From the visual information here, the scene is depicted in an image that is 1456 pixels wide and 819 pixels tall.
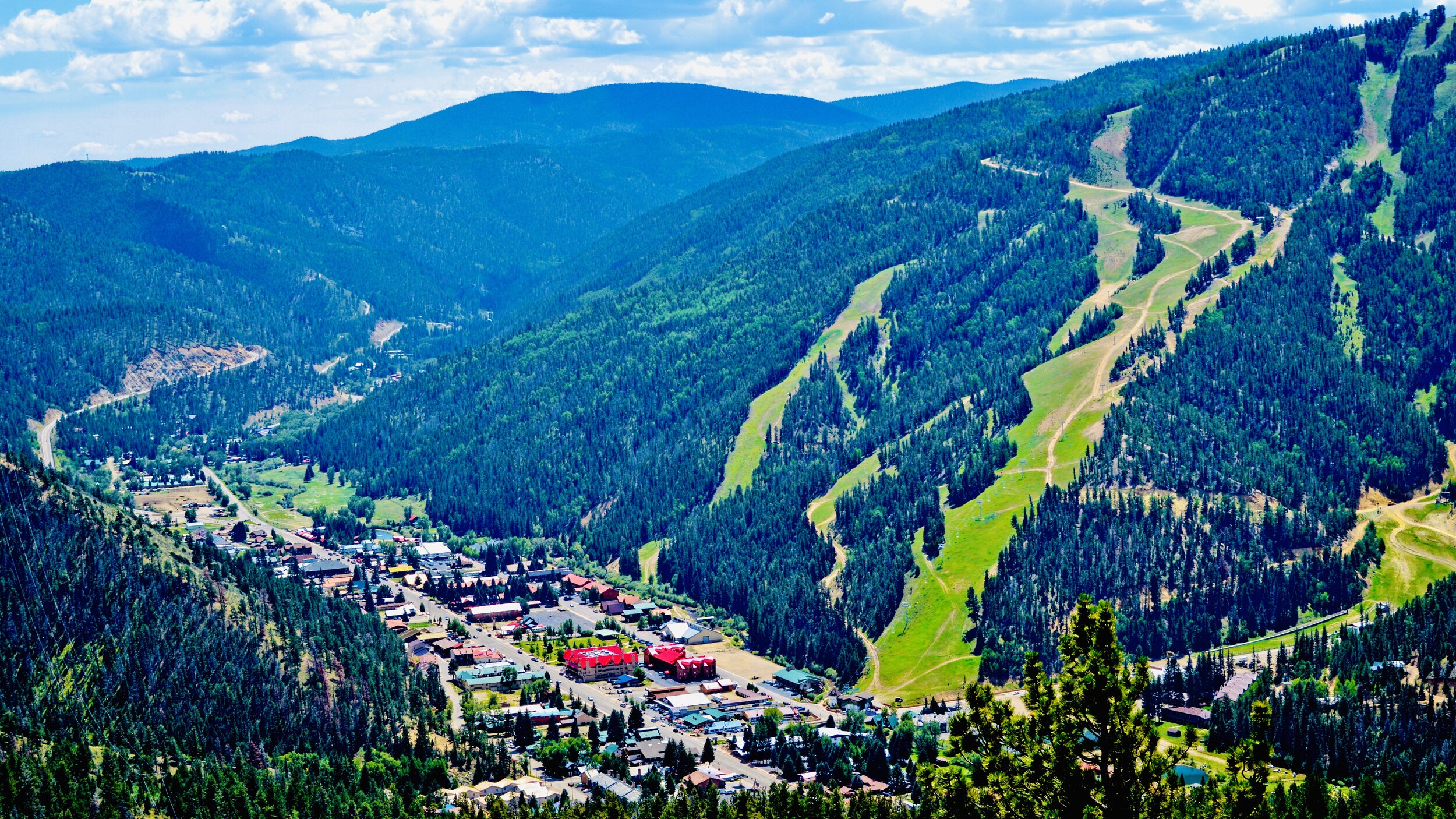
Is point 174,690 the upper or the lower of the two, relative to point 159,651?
lower

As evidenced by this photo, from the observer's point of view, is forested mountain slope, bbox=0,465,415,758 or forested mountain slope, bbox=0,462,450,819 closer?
forested mountain slope, bbox=0,462,450,819

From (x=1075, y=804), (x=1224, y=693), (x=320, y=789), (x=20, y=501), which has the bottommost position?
(x=1224, y=693)

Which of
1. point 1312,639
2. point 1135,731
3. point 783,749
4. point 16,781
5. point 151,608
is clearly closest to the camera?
point 1135,731

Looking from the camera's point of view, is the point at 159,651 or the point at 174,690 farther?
the point at 159,651

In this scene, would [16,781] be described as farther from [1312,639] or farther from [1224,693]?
[1312,639]

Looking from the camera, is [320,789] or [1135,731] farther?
[320,789]

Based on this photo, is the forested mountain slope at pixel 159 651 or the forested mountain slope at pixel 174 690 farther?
the forested mountain slope at pixel 159 651

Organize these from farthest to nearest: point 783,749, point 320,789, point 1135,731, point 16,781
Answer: point 783,749 < point 320,789 < point 16,781 < point 1135,731

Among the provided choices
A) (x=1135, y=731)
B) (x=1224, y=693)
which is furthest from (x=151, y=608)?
(x=1135, y=731)

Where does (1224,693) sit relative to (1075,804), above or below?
below

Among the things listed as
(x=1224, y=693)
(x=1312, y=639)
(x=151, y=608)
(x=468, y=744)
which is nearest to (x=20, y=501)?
(x=151, y=608)
